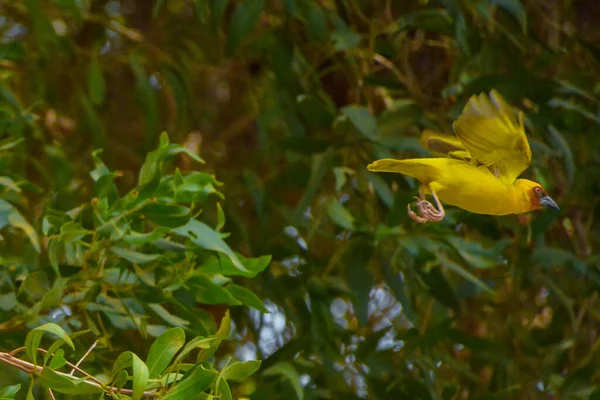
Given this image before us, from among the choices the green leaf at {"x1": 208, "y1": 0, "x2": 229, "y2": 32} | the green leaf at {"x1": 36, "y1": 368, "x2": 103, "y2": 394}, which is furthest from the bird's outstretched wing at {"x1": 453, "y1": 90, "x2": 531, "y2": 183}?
the green leaf at {"x1": 208, "y1": 0, "x2": 229, "y2": 32}

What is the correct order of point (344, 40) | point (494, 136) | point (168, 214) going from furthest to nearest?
point (344, 40), point (168, 214), point (494, 136)

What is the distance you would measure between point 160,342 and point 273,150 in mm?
Answer: 814

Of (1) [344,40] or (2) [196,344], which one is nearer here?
(2) [196,344]

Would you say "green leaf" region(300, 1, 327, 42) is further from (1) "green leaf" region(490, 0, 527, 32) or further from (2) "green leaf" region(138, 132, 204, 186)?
(2) "green leaf" region(138, 132, 204, 186)

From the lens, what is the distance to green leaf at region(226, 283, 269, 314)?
42.7 inches

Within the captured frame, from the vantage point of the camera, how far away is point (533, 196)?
0.79 m

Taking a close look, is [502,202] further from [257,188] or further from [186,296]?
[257,188]

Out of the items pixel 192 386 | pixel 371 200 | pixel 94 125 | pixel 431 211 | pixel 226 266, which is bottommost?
pixel 94 125

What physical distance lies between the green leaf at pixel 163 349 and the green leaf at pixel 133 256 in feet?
0.63

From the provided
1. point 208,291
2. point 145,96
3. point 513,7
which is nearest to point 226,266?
point 208,291

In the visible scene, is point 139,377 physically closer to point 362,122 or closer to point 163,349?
point 163,349

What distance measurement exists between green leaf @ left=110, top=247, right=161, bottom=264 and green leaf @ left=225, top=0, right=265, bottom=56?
1.44ft

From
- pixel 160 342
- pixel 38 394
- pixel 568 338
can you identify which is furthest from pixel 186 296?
pixel 568 338

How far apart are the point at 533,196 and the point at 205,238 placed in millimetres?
362
